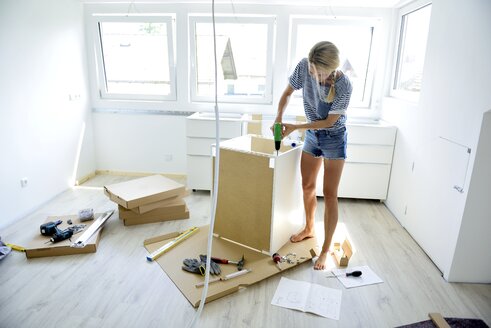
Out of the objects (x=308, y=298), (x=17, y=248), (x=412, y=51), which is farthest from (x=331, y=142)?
(x=17, y=248)

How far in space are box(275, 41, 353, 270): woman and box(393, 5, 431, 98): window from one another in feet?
4.50

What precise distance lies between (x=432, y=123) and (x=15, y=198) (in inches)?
132

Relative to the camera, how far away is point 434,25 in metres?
2.52

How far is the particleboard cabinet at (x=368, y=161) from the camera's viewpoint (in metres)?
3.18

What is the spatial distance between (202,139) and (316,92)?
1.56 metres

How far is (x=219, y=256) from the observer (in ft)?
7.45

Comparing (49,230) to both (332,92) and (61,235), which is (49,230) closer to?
(61,235)

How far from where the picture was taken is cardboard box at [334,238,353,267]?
2.24 metres

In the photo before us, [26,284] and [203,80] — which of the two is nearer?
[26,284]

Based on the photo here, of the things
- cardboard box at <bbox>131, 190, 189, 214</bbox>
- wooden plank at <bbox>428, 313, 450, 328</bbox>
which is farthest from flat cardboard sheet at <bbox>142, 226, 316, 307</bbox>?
wooden plank at <bbox>428, 313, 450, 328</bbox>

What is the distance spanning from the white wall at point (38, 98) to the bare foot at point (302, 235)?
89.5 inches

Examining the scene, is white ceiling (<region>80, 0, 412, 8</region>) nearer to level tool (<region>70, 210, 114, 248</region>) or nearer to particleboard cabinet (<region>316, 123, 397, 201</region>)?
particleboard cabinet (<region>316, 123, 397, 201</region>)

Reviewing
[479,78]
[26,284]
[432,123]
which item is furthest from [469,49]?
[26,284]

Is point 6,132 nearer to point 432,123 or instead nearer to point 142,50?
point 142,50
